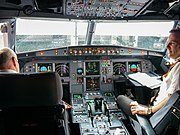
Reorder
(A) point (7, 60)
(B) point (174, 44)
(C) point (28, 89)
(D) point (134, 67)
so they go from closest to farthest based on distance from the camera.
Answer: (C) point (28, 89), (A) point (7, 60), (B) point (174, 44), (D) point (134, 67)

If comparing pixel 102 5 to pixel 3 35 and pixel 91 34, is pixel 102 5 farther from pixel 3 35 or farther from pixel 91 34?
pixel 91 34

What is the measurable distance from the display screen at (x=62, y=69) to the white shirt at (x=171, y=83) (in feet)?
6.46

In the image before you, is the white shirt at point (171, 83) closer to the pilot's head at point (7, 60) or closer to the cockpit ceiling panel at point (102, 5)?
the cockpit ceiling panel at point (102, 5)

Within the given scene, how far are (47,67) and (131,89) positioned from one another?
4.95 ft

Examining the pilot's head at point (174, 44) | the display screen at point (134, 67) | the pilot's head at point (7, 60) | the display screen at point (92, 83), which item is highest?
the pilot's head at point (174, 44)

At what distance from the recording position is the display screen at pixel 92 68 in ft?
13.5

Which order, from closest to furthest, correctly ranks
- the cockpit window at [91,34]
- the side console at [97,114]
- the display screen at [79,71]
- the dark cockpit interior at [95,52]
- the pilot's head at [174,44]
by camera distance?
1. the pilot's head at [174,44]
2. the side console at [97,114]
3. the dark cockpit interior at [95,52]
4. the display screen at [79,71]
5. the cockpit window at [91,34]

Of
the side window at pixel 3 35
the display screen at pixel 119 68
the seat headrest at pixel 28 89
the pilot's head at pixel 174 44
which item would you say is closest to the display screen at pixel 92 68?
the display screen at pixel 119 68

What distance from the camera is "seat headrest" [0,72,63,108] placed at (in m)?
1.68

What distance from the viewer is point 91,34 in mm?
4465

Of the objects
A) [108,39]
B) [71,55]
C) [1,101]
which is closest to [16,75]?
[1,101]

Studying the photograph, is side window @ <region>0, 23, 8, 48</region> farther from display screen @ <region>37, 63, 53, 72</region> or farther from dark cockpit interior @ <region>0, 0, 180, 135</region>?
display screen @ <region>37, 63, 53, 72</region>

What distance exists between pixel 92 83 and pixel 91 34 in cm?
98

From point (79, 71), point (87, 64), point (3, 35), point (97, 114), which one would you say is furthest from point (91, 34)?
point (3, 35)
